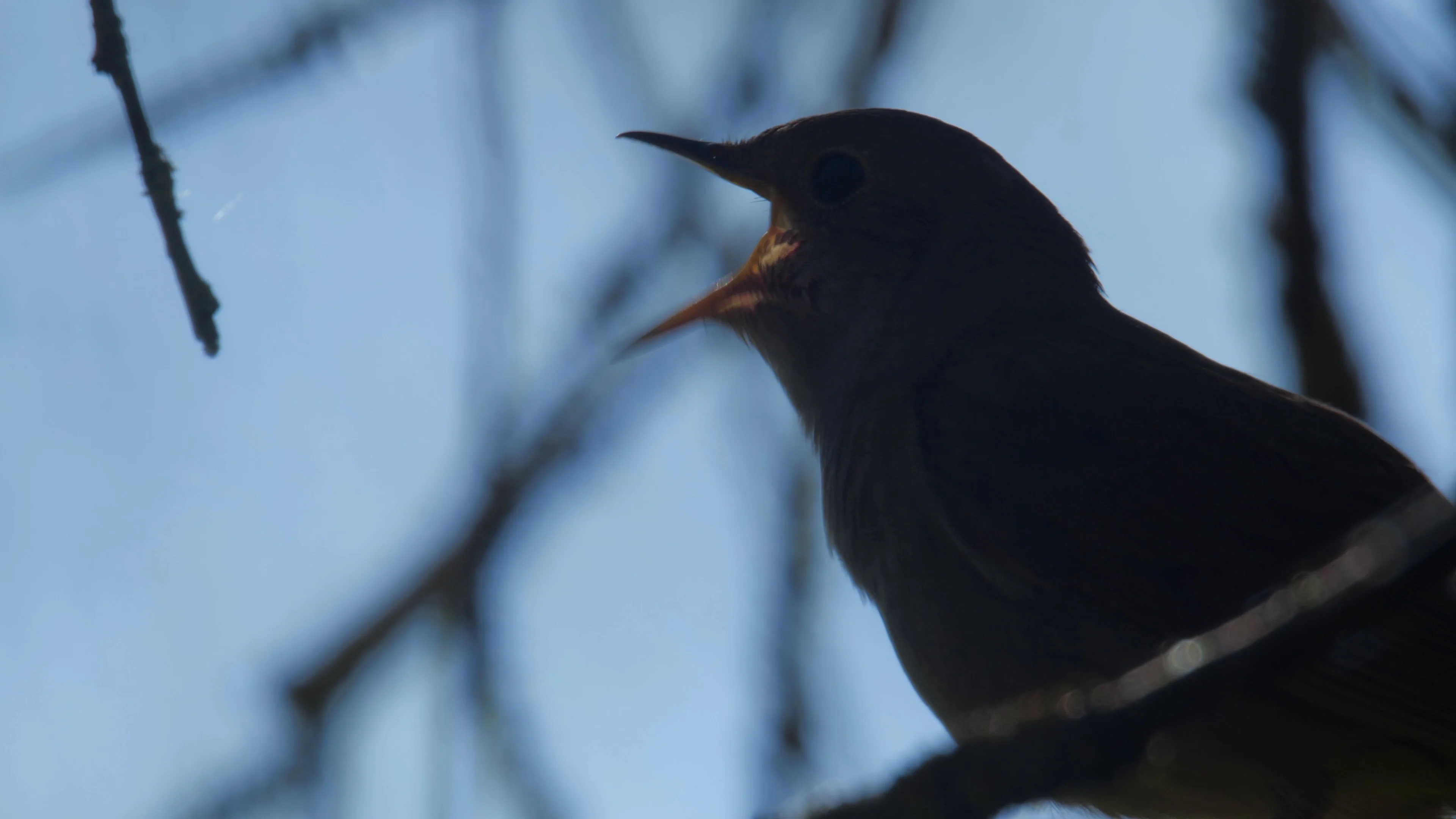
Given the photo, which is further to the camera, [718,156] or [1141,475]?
[718,156]

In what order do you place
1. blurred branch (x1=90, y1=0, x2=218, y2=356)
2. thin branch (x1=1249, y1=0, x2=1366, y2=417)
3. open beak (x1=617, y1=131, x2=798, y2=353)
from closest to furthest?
blurred branch (x1=90, y1=0, x2=218, y2=356), thin branch (x1=1249, y1=0, x2=1366, y2=417), open beak (x1=617, y1=131, x2=798, y2=353)

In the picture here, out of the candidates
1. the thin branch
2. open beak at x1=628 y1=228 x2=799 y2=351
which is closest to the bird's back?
the thin branch

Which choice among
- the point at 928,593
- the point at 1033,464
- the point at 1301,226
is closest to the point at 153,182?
the point at 928,593

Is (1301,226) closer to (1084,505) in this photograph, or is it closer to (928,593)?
(1084,505)

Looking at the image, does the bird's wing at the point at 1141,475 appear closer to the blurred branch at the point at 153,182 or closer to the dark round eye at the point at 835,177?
the dark round eye at the point at 835,177

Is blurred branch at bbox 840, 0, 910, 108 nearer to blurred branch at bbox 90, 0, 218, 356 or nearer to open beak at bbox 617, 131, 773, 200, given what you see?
open beak at bbox 617, 131, 773, 200

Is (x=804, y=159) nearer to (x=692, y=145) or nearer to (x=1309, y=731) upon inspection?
(x=692, y=145)

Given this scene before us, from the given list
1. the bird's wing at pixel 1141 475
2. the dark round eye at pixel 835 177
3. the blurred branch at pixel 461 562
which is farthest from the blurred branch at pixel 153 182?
the dark round eye at pixel 835 177

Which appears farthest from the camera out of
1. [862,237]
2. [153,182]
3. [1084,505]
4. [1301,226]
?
[862,237]
